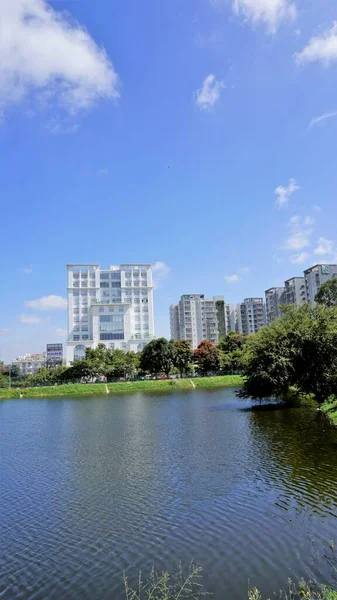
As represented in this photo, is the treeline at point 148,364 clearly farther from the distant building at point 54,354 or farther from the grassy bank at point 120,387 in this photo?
the distant building at point 54,354

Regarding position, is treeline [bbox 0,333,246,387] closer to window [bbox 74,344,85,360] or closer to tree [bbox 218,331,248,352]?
tree [bbox 218,331,248,352]

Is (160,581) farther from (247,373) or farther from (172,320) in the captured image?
(172,320)

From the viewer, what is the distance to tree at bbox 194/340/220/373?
85.4 meters

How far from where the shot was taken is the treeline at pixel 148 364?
8169 cm

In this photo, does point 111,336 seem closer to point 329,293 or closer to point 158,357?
point 158,357

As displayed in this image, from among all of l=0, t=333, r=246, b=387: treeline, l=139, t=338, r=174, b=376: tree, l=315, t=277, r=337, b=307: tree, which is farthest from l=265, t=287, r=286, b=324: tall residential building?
l=139, t=338, r=174, b=376: tree

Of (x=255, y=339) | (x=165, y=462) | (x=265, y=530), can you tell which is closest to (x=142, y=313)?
(x=255, y=339)

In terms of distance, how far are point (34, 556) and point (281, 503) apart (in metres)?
7.09

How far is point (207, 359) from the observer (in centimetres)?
8544

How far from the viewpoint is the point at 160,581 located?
8.75m

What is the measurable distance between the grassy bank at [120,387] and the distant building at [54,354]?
90749 millimetres

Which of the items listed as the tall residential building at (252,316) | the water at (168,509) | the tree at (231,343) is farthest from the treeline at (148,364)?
the tall residential building at (252,316)

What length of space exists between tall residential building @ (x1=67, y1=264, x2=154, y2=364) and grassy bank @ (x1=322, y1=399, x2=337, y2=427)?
3294 inches

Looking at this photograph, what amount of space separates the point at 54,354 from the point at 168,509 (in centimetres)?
15602
